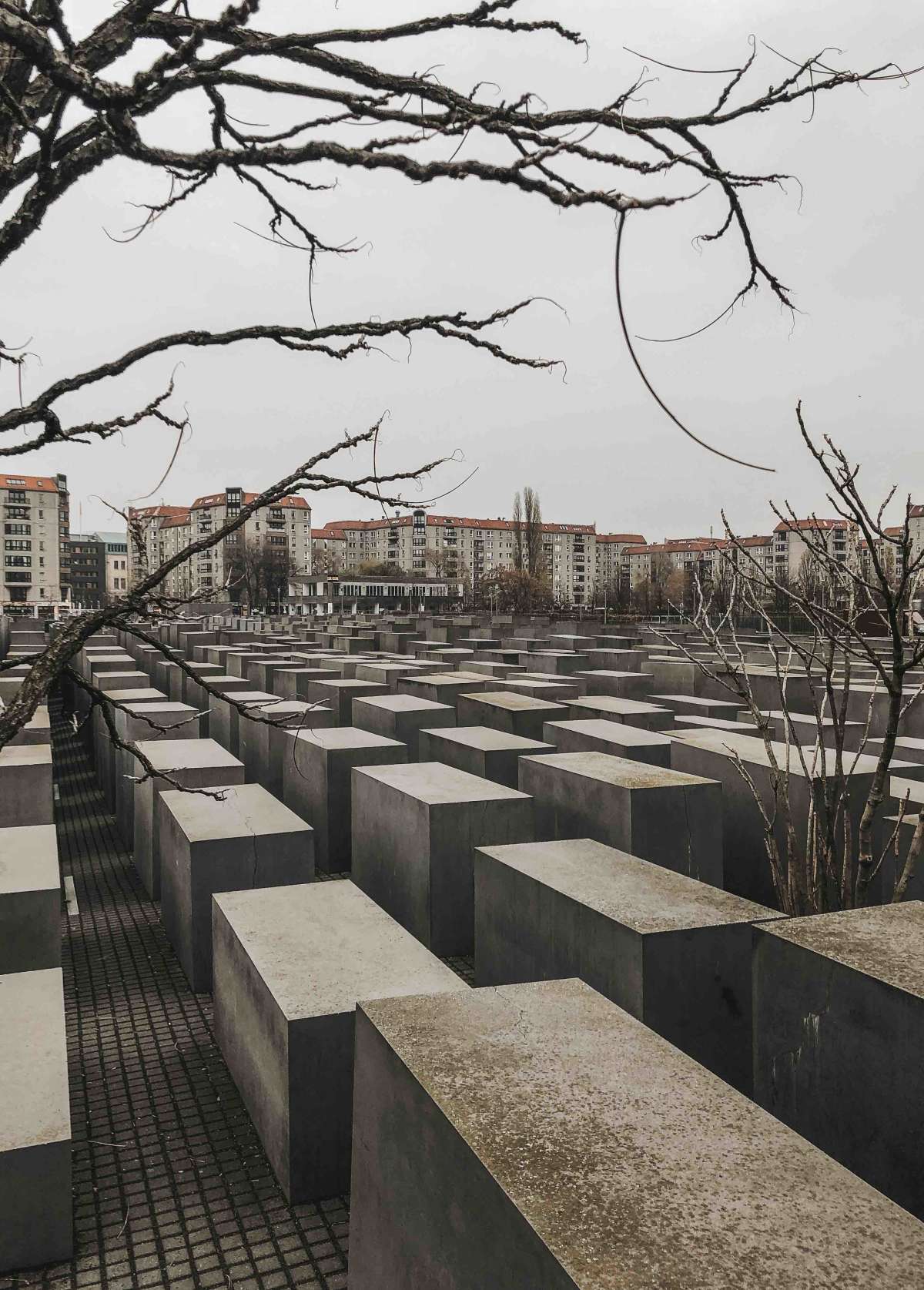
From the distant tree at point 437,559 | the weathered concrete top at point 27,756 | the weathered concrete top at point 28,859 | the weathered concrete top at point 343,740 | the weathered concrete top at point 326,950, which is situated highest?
the distant tree at point 437,559

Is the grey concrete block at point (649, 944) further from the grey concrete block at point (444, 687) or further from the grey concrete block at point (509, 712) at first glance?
the grey concrete block at point (444, 687)

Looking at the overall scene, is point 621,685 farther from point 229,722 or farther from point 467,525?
point 467,525

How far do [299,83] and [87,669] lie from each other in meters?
19.5

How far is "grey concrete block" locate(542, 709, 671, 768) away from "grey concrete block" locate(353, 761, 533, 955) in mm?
1989

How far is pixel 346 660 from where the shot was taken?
19.7 meters

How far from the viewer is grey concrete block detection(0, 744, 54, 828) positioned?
8.88 metres

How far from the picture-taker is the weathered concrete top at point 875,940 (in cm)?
363

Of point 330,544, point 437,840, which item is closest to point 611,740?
point 437,840

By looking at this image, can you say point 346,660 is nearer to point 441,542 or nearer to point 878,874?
point 878,874

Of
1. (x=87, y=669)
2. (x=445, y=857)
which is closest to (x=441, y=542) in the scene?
(x=87, y=669)

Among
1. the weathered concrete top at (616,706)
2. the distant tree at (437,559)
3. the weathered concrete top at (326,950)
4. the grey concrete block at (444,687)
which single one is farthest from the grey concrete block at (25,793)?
the distant tree at (437,559)

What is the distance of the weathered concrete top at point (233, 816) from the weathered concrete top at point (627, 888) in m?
1.73

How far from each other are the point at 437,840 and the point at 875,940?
4.09m

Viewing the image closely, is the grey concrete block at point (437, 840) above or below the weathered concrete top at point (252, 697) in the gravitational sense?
below
